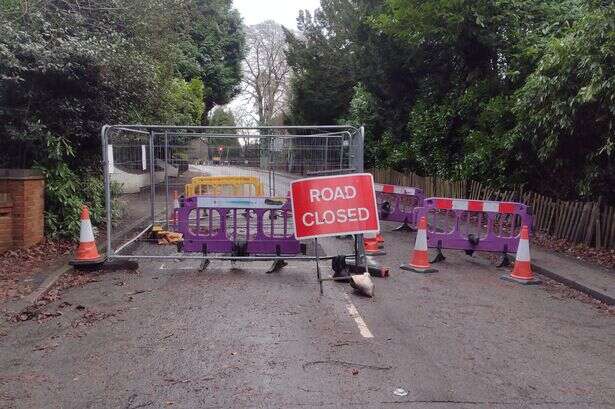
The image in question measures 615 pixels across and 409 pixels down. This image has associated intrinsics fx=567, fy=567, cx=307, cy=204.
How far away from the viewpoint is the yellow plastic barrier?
419 inches

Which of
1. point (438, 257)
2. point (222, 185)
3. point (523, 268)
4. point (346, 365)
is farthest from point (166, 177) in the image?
point (346, 365)

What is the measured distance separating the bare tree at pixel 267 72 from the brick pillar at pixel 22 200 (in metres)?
49.5

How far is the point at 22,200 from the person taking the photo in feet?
28.6

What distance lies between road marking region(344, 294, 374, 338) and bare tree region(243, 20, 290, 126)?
170 ft

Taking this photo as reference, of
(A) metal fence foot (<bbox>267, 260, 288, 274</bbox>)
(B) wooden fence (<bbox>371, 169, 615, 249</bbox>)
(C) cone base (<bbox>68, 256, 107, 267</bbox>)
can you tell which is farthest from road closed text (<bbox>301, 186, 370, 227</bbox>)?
(B) wooden fence (<bbox>371, 169, 615, 249</bbox>)

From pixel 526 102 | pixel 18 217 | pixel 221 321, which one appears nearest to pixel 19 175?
pixel 18 217

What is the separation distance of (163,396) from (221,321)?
5.99 feet

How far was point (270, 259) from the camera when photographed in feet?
27.3

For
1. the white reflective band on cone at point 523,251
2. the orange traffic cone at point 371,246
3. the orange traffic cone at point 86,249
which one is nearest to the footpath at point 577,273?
the white reflective band on cone at point 523,251

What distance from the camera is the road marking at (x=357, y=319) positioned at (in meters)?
5.70

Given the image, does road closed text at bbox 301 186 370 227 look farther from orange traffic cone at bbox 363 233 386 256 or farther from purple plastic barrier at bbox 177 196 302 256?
orange traffic cone at bbox 363 233 386 256

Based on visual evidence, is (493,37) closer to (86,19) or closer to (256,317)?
(86,19)

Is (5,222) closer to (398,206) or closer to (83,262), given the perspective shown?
(83,262)

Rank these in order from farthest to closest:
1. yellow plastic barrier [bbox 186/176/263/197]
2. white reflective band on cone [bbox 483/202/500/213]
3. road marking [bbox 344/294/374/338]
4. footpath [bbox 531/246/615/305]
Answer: yellow plastic barrier [bbox 186/176/263/197], white reflective band on cone [bbox 483/202/500/213], footpath [bbox 531/246/615/305], road marking [bbox 344/294/374/338]
